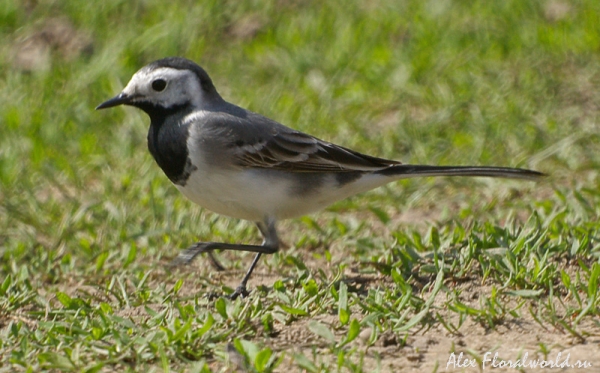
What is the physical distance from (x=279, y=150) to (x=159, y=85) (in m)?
0.84

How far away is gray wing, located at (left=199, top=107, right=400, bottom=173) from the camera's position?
5828mm

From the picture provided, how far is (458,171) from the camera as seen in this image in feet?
19.7

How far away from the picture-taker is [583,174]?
7359 millimetres

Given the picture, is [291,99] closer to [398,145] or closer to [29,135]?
[398,145]

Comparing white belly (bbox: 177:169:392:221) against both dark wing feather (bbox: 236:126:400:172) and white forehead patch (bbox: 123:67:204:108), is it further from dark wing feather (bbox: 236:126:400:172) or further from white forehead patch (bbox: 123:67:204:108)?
white forehead patch (bbox: 123:67:204:108)

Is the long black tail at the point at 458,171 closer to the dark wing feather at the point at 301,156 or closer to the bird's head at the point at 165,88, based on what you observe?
the dark wing feather at the point at 301,156

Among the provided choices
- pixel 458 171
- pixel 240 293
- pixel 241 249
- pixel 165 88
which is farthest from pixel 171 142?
pixel 458 171

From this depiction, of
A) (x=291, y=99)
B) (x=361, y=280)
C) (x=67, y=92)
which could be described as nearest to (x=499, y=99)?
(x=291, y=99)

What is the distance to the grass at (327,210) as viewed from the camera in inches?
183

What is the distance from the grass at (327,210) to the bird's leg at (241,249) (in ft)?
0.57

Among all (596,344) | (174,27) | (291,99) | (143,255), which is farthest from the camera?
(174,27)

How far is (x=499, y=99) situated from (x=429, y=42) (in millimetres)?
1354

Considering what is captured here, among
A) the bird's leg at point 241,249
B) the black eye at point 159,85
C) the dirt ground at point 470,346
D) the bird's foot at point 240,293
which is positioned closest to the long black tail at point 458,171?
the bird's leg at point 241,249

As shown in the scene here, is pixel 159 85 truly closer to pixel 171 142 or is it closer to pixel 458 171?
pixel 171 142
